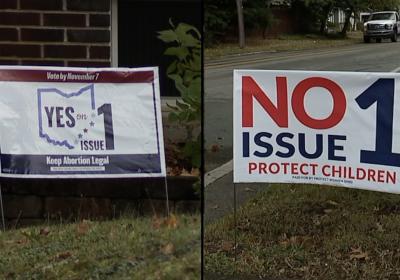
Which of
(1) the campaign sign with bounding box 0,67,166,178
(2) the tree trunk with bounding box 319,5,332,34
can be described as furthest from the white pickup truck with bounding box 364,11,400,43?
(1) the campaign sign with bounding box 0,67,166,178

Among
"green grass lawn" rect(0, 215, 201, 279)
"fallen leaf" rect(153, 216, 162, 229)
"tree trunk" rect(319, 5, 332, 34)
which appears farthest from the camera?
"tree trunk" rect(319, 5, 332, 34)

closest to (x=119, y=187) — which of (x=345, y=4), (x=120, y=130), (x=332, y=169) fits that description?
(x=120, y=130)

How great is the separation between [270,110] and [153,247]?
117 centimetres

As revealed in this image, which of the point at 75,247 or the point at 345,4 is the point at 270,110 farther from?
the point at 345,4

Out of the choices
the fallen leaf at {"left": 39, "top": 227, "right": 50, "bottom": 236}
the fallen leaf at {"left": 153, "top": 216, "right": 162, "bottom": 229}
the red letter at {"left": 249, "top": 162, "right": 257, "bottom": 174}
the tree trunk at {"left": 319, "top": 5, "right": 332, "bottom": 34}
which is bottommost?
the fallen leaf at {"left": 39, "top": 227, "right": 50, "bottom": 236}

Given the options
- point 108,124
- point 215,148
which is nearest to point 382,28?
point 215,148

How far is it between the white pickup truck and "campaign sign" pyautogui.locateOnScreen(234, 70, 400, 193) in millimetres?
29639

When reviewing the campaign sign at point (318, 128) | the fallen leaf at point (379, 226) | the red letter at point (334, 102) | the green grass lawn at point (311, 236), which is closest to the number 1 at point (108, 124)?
the campaign sign at point (318, 128)

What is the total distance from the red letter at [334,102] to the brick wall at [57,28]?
116 cm

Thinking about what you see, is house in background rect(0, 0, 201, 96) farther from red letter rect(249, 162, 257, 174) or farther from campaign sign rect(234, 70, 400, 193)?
red letter rect(249, 162, 257, 174)

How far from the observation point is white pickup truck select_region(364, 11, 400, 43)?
32.1m

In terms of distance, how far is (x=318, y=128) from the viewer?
377cm

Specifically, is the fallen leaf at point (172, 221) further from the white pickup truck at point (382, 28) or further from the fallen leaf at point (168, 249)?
the white pickup truck at point (382, 28)

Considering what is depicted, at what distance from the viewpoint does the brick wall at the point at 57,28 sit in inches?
120
